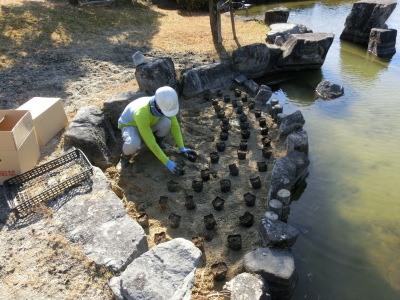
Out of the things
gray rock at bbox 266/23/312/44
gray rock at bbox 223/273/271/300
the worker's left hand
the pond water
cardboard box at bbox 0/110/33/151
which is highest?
cardboard box at bbox 0/110/33/151

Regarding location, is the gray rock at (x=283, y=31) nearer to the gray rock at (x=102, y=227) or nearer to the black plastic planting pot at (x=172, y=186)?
the black plastic planting pot at (x=172, y=186)

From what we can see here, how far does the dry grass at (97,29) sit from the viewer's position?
8.25 meters

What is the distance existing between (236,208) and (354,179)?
194 centimetres

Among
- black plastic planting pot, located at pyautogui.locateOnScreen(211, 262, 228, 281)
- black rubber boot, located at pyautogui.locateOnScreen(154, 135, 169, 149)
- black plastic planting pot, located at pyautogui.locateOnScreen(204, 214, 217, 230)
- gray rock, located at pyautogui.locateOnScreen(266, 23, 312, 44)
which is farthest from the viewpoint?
gray rock, located at pyautogui.locateOnScreen(266, 23, 312, 44)

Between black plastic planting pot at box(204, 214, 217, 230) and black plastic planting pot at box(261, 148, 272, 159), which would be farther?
black plastic planting pot at box(261, 148, 272, 159)

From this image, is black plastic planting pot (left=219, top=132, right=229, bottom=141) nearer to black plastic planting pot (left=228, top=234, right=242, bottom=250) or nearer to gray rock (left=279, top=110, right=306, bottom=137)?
gray rock (left=279, top=110, right=306, bottom=137)

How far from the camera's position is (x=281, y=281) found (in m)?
2.85

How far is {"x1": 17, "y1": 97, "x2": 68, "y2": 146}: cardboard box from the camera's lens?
4.16 metres

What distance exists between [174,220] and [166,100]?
4.86ft

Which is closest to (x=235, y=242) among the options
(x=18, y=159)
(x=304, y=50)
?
(x=18, y=159)

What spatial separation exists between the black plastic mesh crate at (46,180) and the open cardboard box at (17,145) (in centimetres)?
10

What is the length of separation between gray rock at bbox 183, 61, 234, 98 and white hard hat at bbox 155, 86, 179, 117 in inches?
106

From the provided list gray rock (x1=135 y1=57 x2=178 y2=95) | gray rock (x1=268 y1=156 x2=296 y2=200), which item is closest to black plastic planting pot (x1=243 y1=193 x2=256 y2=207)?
gray rock (x1=268 y1=156 x2=296 y2=200)

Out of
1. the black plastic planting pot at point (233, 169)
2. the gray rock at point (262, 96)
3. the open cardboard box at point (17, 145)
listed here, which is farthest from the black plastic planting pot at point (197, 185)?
the gray rock at point (262, 96)
